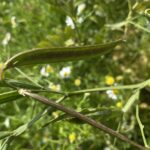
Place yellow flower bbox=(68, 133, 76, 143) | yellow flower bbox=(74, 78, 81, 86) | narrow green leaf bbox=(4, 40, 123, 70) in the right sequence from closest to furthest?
narrow green leaf bbox=(4, 40, 123, 70) → yellow flower bbox=(68, 133, 76, 143) → yellow flower bbox=(74, 78, 81, 86)

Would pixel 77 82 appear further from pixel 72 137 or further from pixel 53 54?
pixel 53 54

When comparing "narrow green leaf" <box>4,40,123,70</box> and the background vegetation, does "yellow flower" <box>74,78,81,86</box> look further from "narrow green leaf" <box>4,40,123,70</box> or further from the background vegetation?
"narrow green leaf" <box>4,40,123,70</box>

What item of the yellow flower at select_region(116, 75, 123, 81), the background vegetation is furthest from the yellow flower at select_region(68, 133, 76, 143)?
the yellow flower at select_region(116, 75, 123, 81)

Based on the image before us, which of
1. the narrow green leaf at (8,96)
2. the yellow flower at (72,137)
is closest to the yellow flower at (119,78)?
the yellow flower at (72,137)

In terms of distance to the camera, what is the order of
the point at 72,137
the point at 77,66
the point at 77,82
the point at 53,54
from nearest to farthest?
the point at 53,54 → the point at 72,137 → the point at 77,82 → the point at 77,66

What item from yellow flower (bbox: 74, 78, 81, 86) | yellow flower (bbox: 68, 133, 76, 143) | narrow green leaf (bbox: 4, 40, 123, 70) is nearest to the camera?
narrow green leaf (bbox: 4, 40, 123, 70)

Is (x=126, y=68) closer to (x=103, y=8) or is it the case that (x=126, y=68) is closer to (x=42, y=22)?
(x=103, y=8)

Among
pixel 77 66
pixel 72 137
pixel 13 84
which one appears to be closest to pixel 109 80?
pixel 77 66

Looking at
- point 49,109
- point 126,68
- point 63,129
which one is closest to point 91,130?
point 63,129
